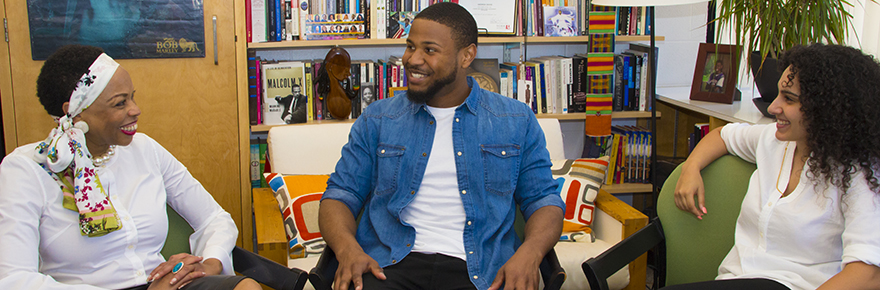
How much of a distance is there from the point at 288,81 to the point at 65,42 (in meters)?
0.86

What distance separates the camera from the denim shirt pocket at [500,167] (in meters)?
1.64

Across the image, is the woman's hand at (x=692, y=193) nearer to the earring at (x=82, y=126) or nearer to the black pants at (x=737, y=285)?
the black pants at (x=737, y=285)

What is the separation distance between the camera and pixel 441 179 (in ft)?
5.35

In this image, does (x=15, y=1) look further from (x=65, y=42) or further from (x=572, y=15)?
(x=572, y=15)

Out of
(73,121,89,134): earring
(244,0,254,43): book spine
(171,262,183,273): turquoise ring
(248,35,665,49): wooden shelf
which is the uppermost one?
(244,0,254,43): book spine

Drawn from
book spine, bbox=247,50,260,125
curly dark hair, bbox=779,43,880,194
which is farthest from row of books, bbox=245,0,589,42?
curly dark hair, bbox=779,43,880,194

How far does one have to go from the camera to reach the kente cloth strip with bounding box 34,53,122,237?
1.27 m

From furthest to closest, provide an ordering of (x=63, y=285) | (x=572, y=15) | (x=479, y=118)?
(x=572, y=15), (x=479, y=118), (x=63, y=285)

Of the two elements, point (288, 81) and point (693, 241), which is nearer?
point (693, 241)

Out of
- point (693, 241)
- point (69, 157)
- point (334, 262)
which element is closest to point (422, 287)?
point (334, 262)

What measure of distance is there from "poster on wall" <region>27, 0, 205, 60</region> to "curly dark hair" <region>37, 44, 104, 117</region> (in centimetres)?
117

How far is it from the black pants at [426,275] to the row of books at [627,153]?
1540 millimetres

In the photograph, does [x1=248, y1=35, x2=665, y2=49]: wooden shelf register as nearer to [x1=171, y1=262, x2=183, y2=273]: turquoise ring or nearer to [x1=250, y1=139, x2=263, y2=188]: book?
[x1=250, y1=139, x2=263, y2=188]: book

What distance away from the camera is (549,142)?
2295mm
